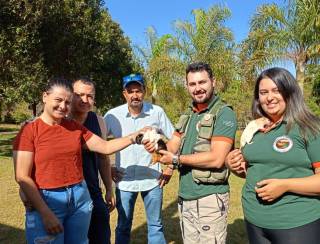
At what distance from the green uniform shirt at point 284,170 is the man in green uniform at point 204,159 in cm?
42


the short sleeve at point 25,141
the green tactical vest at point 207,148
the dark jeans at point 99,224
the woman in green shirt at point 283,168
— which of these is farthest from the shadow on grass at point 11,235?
the woman in green shirt at point 283,168

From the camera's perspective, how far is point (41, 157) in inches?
116

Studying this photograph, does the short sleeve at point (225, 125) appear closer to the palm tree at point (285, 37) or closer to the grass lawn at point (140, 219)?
the grass lawn at point (140, 219)

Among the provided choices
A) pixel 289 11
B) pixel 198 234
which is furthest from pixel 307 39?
pixel 198 234

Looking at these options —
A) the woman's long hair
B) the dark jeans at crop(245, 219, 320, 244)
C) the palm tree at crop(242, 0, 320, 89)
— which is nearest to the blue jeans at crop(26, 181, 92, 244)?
the dark jeans at crop(245, 219, 320, 244)

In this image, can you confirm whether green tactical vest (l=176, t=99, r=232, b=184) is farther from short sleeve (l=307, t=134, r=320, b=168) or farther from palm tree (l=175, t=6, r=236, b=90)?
palm tree (l=175, t=6, r=236, b=90)

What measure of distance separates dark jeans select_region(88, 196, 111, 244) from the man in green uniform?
3.09 feet

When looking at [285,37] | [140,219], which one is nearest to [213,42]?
[285,37]

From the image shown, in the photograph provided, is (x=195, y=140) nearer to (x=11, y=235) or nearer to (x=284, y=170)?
(x=284, y=170)

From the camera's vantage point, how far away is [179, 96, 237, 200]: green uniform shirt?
3.13m

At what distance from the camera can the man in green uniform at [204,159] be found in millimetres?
3100

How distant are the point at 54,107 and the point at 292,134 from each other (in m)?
1.70

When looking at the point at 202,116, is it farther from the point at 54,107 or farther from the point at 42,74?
the point at 42,74

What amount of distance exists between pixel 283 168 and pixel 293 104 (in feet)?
1.39
